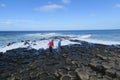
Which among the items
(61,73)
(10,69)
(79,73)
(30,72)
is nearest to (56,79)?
(61,73)

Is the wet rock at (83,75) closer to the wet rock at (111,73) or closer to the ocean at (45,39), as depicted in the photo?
the wet rock at (111,73)

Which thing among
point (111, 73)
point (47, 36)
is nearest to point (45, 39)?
point (47, 36)

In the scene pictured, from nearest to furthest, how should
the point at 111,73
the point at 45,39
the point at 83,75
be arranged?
the point at 83,75 → the point at 111,73 → the point at 45,39

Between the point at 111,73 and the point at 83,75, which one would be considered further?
the point at 111,73

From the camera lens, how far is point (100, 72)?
1236 centimetres

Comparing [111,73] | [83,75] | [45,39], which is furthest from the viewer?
[45,39]

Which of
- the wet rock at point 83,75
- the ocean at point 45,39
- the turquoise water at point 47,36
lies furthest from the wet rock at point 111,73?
the turquoise water at point 47,36

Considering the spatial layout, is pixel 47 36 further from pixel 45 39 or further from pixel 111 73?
pixel 111 73

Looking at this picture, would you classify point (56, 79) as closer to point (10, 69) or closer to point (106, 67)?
point (106, 67)

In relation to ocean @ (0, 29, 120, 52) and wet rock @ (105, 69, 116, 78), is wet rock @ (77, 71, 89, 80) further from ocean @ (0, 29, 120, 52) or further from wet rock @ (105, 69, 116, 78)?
ocean @ (0, 29, 120, 52)

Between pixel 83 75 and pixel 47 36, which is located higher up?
pixel 83 75

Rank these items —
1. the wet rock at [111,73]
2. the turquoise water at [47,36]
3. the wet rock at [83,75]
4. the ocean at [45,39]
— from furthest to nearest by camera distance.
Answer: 1. the turquoise water at [47,36]
2. the ocean at [45,39]
3. the wet rock at [111,73]
4. the wet rock at [83,75]

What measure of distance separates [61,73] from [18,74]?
2.86 m

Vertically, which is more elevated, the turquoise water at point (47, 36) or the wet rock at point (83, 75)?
the wet rock at point (83, 75)
